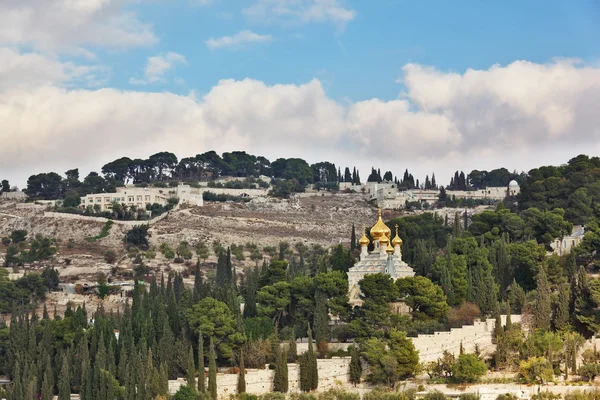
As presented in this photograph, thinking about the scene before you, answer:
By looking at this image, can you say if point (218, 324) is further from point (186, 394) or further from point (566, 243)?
point (566, 243)

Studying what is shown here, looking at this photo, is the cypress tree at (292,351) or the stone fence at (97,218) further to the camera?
the stone fence at (97,218)

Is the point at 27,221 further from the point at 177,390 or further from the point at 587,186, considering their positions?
the point at 177,390

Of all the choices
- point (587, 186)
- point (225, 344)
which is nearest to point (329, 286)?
point (225, 344)

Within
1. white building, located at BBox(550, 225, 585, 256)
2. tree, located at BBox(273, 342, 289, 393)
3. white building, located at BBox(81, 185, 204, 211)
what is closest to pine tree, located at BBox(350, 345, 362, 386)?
tree, located at BBox(273, 342, 289, 393)

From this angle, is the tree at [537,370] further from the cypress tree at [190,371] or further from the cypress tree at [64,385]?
the cypress tree at [64,385]

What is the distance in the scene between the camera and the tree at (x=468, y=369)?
176ft

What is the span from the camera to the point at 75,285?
9388cm

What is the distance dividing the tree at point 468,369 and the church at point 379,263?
31.9ft

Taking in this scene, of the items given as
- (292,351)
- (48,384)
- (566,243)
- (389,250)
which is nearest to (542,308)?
(292,351)

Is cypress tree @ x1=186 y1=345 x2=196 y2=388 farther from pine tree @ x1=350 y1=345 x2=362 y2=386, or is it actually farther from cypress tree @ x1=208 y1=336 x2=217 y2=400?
pine tree @ x1=350 y1=345 x2=362 y2=386

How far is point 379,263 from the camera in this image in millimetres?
Result: 66375

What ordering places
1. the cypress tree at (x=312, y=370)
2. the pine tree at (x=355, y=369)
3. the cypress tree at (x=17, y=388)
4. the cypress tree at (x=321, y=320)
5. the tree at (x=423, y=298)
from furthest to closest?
the tree at (x=423, y=298) → the cypress tree at (x=321, y=320) → the cypress tree at (x=17, y=388) → the pine tree at (x=355, y=369) → the cypress tree at (x=312, y=370)

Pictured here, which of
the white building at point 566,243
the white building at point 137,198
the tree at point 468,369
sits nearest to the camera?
the tree at point 468,369

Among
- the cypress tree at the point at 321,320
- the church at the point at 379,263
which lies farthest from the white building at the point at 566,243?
the cypress tree at the point at 321,320
